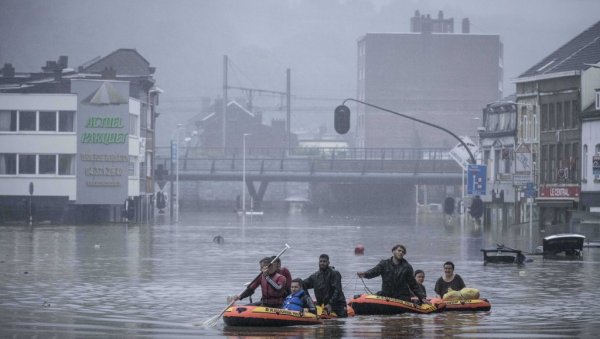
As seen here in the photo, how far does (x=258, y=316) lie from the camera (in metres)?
28.8

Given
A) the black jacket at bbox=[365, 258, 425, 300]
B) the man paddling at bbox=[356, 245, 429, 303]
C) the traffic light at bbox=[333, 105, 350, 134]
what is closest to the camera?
the man paddling at bbox=[356, 245, 429, 303]

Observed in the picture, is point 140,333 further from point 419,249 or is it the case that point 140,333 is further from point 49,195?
point 49,195

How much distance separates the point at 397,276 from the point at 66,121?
3323 inches

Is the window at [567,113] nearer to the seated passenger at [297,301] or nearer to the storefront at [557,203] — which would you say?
the storefront at [557,203]

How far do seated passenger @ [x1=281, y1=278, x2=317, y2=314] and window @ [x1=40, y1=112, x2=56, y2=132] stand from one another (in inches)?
3332

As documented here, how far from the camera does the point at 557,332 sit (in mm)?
28156

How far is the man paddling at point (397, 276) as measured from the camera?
30.9 metres

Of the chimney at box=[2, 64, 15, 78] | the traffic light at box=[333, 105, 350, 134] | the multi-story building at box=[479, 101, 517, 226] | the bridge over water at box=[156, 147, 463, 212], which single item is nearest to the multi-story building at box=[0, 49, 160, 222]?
the chimney at box=[2, 64, 15, 78]

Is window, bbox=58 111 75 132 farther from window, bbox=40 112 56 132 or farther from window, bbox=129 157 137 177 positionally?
window, bbox=129 157 137 177

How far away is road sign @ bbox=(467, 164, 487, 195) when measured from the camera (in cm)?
9094

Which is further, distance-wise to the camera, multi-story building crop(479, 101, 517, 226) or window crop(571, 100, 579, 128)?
multi-story building crop(479, 101, 517, 226)

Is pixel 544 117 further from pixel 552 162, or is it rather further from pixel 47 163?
pixel 47 163

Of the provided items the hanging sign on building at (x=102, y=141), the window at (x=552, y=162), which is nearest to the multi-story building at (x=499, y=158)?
the window at (x=552, y=162)

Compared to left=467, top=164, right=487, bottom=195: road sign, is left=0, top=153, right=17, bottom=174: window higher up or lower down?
higher up
